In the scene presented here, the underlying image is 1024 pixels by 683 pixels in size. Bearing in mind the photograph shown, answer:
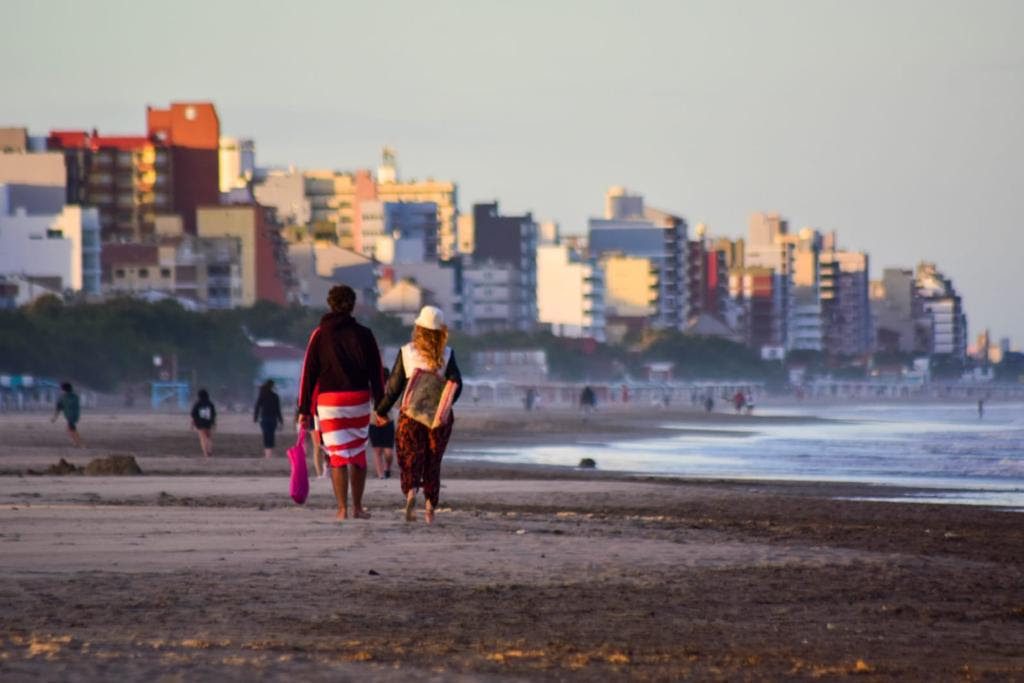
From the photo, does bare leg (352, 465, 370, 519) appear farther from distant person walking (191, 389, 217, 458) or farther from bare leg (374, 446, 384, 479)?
distant person walking (191, 389, 217, 458)

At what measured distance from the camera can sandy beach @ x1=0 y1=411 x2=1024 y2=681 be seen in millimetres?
8656

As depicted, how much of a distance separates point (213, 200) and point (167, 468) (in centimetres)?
13548

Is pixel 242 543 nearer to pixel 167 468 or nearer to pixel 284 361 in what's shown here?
pixel 167 468

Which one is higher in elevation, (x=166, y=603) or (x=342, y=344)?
(x=342, y=344)

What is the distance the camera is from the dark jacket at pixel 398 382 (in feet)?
47.5

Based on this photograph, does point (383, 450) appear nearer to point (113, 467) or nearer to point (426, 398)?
point (113, 467)

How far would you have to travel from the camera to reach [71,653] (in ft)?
27.2

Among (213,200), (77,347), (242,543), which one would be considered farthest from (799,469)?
(213,200)

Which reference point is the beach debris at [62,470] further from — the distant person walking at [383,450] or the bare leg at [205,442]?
the bare leg at [205,442]

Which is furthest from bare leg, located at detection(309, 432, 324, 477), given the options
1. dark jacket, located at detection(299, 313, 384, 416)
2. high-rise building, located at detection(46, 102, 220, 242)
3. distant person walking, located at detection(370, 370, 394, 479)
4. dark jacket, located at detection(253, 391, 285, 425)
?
high-rise building, located at detection(46, 102, 220, 242)

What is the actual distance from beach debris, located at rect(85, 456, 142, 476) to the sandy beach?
235 inches

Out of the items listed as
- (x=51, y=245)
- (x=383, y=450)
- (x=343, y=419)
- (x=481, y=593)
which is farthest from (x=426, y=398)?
(x=51, y=245)

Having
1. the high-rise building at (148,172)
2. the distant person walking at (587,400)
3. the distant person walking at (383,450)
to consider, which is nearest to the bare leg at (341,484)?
the distant person walking at (383,450)

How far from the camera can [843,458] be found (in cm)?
4891
